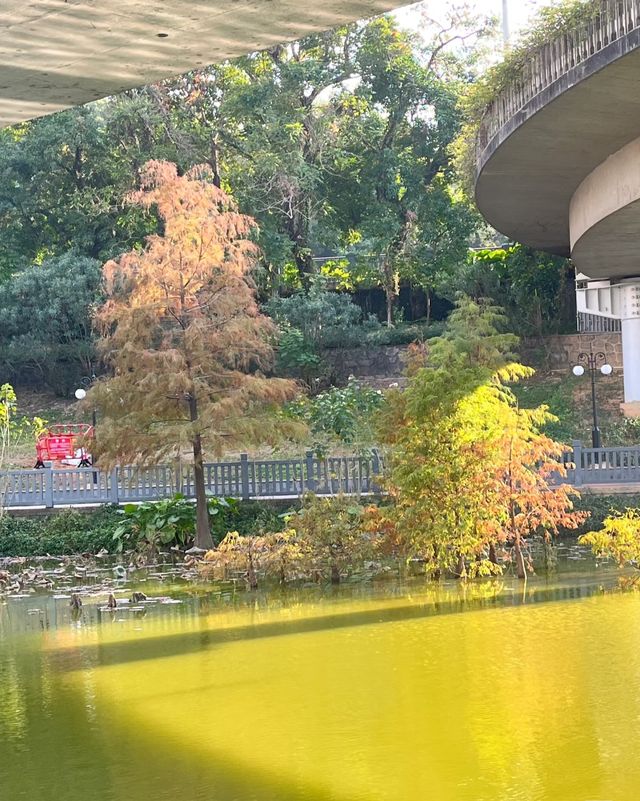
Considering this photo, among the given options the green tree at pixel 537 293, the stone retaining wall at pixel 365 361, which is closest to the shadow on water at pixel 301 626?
the green tree at pixel 537 293

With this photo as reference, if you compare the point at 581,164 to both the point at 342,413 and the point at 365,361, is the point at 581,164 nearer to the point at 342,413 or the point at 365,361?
the point at 342,413

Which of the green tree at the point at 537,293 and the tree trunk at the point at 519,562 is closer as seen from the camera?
the tree trunk at the point at 519,562

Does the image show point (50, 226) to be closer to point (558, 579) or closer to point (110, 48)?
point (558, 579)

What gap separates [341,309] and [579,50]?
23118 mm

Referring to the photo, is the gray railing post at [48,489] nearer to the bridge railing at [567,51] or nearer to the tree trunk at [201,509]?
the tree trunk at [201,509]

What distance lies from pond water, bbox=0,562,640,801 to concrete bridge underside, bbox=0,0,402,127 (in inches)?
198

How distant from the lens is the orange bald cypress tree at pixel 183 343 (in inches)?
803

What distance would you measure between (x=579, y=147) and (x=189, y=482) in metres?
11.1

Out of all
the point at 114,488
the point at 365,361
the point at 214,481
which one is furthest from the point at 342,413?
the point at 365,361

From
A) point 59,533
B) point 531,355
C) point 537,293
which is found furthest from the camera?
point 537,293

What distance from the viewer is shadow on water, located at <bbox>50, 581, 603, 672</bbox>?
13570mm

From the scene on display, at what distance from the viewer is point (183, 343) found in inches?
813

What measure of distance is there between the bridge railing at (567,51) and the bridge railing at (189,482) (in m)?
8.58

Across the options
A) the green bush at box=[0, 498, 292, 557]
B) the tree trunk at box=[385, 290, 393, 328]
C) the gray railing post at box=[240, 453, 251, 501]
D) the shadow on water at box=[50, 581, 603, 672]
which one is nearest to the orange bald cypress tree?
the green bush at box=[0, 498, 292, 557]
